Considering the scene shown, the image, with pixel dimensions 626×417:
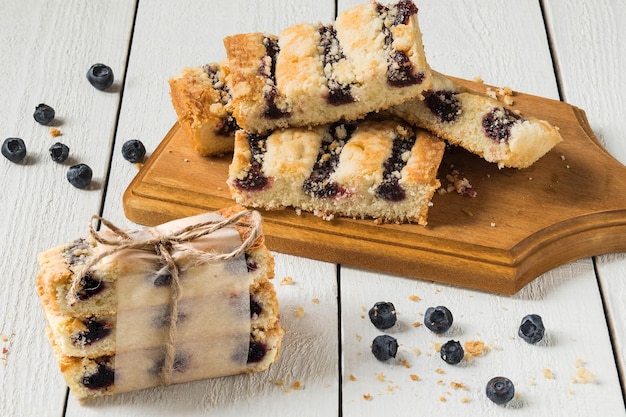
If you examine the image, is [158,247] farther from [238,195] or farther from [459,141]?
[459,141]

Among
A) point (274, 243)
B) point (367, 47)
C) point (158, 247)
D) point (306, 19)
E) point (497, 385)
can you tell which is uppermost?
point (306, 19)

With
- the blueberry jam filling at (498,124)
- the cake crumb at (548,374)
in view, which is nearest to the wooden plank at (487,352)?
the cake crumb at (548,374)

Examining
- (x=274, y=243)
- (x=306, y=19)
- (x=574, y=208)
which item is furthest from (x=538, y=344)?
(x=306, y=19)

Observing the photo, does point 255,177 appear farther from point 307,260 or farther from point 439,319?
point 439,319

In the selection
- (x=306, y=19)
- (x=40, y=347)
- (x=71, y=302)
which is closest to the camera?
(x=71, y=302)

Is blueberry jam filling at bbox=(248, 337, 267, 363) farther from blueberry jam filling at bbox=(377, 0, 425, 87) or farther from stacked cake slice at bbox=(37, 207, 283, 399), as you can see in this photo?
blueberry jam filling at bbox=(377, 0, 425, 87)

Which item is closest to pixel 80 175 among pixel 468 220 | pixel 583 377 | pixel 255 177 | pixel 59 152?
pixel 59 152
